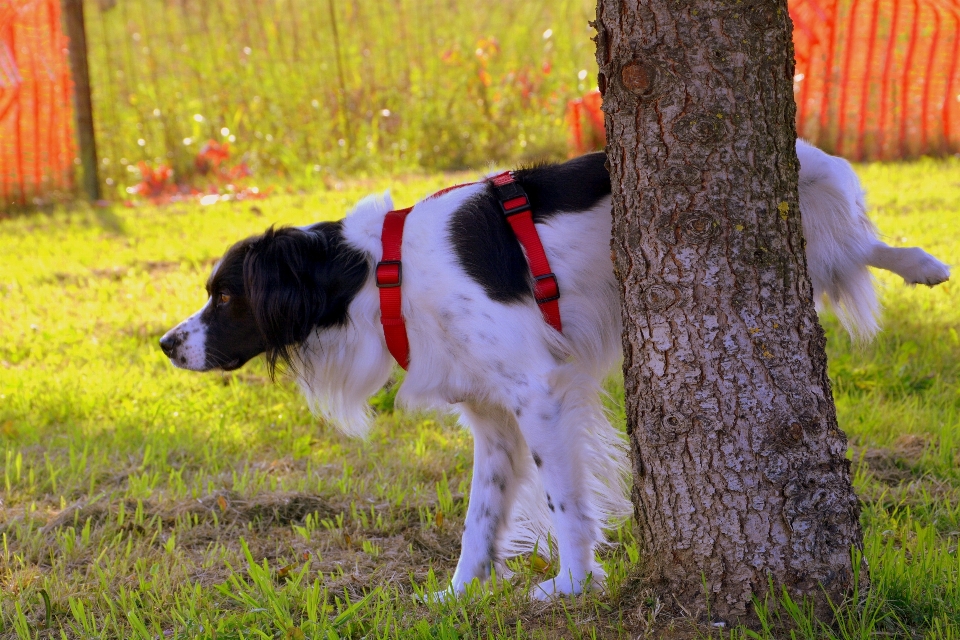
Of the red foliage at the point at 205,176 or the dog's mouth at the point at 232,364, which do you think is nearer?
the dog's mouth at the point at 232,364

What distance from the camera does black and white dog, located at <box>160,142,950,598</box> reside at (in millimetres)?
2656

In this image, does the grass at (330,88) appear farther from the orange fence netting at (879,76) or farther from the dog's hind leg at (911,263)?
the dog's hind leg at (911,263)

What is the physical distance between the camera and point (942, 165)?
8.14m

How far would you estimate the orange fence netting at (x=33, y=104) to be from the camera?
893 cm

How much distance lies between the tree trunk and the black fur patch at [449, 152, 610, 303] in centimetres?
58

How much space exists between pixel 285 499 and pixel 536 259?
4.44ft

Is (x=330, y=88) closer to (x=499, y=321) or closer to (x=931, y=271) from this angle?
(x=499, y=321)

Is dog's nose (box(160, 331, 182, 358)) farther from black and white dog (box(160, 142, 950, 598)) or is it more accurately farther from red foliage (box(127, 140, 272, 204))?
red foliage (box(127, 140, 272, 204))

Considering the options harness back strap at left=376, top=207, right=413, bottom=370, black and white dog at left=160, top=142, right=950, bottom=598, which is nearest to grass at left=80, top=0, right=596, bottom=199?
black and white dog at left=160, top=142, right=950, bottom=598

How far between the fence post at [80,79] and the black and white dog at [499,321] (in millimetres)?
6575

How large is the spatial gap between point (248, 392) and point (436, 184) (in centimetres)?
398

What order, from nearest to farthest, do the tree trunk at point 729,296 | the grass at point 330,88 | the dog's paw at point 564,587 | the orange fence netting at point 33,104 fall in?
1. the tree trunk at point 729,296
2. the dog's paw at point 564,587
3. the orange fence netting at point 33,104
4. the grass at point 330,88

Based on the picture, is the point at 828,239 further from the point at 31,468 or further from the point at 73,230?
the point at 73,230

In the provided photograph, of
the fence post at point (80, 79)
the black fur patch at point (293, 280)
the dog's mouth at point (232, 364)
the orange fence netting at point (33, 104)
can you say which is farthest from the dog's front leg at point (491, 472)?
the orange fence netting at point (33, 104)
